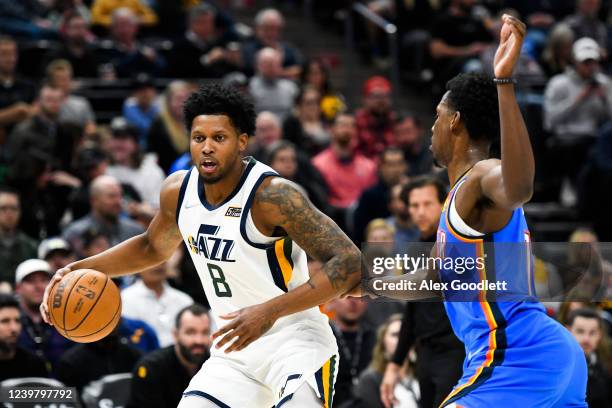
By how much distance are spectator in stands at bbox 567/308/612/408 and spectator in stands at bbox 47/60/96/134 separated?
5.69 metres

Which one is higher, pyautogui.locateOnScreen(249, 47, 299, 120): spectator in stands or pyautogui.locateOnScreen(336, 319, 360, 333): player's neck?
pyautogui.locateOnScreen(249, 47, 299, 120): spectator in stands

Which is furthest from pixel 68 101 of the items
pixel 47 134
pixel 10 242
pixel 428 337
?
pixel 428 337

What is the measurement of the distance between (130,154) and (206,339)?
3891 mm

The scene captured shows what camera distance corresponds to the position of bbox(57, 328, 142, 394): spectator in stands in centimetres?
854

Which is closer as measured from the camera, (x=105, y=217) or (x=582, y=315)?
(x=582, y=315)

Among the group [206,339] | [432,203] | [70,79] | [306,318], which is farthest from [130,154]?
[306,318]

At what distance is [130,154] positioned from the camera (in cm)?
1159

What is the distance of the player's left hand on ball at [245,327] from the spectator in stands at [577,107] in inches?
348

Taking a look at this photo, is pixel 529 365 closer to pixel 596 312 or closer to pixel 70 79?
pixel 596 312

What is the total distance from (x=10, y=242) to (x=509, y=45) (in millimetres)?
6493

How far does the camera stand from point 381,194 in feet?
38.3

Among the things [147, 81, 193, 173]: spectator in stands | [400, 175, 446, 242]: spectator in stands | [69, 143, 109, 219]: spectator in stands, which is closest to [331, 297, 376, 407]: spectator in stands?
[400, 175, 446, 242]: spectator in stands

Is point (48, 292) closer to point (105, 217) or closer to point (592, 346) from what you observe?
point (105, 217)

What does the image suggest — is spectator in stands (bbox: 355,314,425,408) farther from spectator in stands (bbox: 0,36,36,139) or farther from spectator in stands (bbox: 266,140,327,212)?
spectator in stands (bbox: 0,36,36,139)
